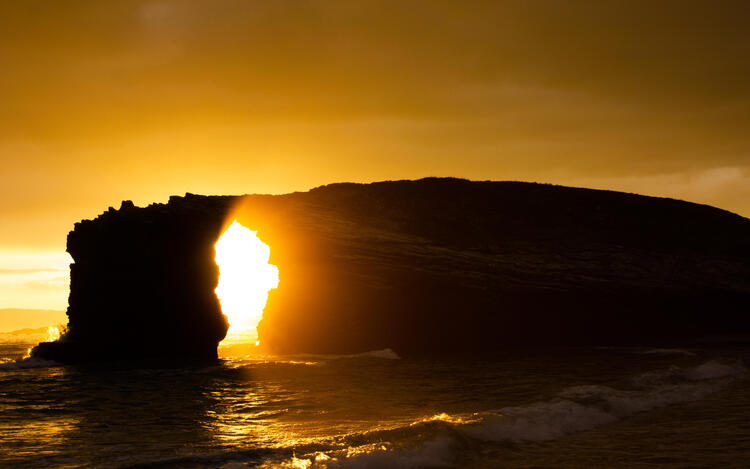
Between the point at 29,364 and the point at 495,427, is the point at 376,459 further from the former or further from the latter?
the point at 29,364

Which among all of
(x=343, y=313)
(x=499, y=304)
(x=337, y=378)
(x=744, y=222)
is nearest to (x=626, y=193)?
(x=744, y=222)

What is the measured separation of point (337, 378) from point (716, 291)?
26.7 m

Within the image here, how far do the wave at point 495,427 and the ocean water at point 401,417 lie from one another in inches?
1.5

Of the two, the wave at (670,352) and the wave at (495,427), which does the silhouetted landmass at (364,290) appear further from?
the wave at (495,427)

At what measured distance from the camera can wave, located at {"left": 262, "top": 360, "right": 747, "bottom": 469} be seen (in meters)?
10.3

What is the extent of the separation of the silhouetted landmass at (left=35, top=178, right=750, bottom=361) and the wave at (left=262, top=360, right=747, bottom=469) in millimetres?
17127

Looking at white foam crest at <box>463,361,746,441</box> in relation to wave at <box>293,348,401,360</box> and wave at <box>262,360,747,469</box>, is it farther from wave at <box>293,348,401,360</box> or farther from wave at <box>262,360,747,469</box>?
wave at <box>293,348,401,360</box>

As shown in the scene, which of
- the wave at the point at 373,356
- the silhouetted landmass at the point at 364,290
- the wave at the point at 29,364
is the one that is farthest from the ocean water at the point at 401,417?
the silhouetted landmass at the point at 364,290

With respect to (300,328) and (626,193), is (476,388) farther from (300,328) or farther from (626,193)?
(626,193)

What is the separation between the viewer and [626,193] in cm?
5131

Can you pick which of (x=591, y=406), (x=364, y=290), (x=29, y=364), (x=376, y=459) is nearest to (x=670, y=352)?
(x=364, y=290)

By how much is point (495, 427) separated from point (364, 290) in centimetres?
2264

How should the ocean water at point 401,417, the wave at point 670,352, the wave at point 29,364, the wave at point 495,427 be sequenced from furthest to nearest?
1. the wave at point 29,364
2. the wave at point 670,352
3. the ocean water at point 401,417
4. the wave at point 495,427

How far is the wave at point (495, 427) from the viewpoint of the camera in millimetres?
10312
